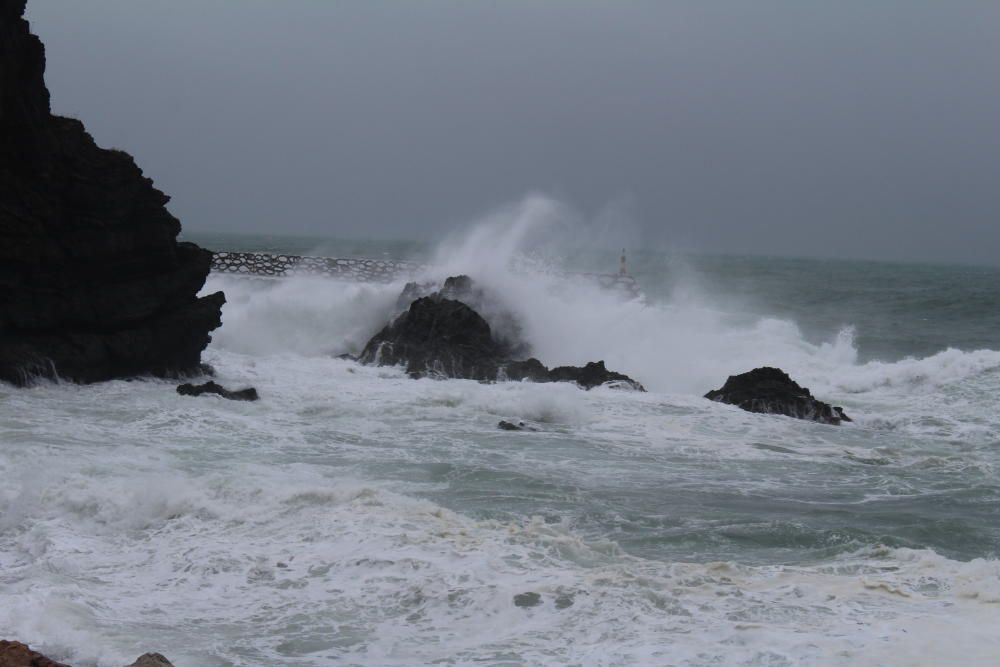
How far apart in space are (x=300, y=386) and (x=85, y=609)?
1004cm

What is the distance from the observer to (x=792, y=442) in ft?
46.4

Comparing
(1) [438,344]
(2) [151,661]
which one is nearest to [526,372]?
(1) [438,344]

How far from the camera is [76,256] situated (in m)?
15.2

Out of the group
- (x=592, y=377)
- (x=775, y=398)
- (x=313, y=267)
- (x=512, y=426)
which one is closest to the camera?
(x=512, y=426)

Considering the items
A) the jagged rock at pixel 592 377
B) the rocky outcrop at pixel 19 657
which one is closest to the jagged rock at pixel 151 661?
the rocky outcrop at pixel 19 657

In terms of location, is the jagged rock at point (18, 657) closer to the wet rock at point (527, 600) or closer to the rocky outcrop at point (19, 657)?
the rocky outcrop at point (19, 657)

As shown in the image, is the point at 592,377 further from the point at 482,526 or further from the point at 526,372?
the point at 482,526

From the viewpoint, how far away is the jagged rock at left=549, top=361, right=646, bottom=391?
59.0ft

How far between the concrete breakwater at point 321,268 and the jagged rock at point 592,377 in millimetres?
8475

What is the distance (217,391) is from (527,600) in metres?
8.84

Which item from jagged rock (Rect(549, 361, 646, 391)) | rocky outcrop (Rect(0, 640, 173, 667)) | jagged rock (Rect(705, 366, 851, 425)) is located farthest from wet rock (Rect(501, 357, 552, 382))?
rocky outcrop (Rect(0, 640, 173, 667))

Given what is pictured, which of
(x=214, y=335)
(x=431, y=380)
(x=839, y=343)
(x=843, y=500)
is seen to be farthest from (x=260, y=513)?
(x=839, y=343)

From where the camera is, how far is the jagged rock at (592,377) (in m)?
18.0

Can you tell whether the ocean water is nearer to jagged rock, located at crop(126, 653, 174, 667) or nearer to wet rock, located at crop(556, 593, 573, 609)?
wet rock, located at crop(556, 593, 573, 609)
